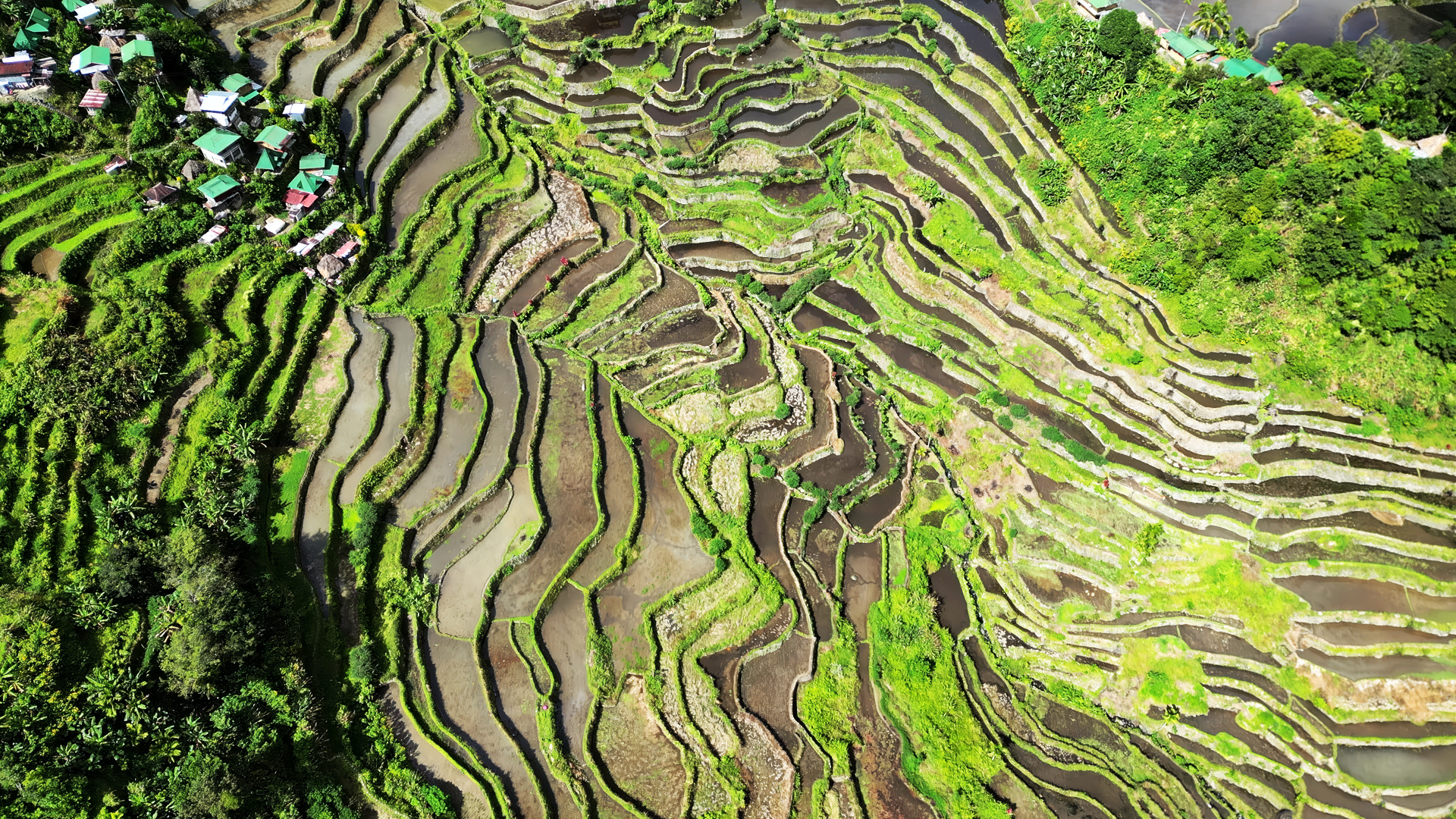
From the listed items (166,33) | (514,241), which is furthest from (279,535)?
(166,33)

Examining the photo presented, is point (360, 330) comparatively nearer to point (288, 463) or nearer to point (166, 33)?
point (288, 463)

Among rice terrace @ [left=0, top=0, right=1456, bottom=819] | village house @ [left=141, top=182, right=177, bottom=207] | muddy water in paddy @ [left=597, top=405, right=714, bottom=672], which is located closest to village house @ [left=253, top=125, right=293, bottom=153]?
rice terrace @ [left=0, top=0, right=1456, bottom=819]

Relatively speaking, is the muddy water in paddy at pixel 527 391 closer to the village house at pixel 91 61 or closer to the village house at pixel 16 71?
the village house at pixel 91 61

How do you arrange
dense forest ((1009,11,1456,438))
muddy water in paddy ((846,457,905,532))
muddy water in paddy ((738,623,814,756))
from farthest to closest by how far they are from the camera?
muddy water in paddy ((846,457,905,532)) < dense forest ((1009,11,1456,438)) < muddy water in paddy ((738,623,814,756))

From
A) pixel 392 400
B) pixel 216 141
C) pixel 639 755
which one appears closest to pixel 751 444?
pixel 639 755

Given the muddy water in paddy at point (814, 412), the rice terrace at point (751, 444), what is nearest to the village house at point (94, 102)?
the rice terrace at point (751, 444)

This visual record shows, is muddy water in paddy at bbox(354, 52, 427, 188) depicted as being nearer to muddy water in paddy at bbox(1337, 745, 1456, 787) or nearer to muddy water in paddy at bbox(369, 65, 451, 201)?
muddy water in paddy at bbox(369, 65, 451, 201)
